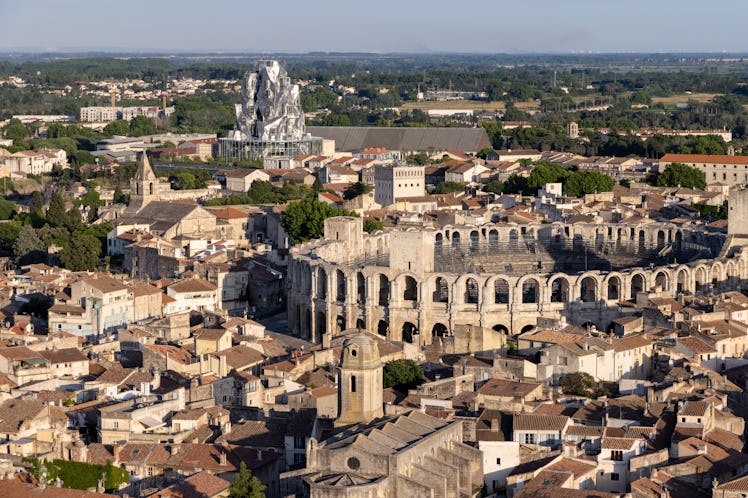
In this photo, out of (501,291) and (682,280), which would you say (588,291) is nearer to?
(501,291)

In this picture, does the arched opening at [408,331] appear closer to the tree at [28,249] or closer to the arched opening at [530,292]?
the arched opening at [530,292]

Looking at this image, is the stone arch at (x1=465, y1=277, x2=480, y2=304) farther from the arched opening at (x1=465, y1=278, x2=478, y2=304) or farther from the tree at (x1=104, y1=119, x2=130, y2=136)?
the tree at (x1=104, y1=119, x2=130, y2=136)

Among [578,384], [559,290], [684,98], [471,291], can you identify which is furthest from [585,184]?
Result: [684,98]

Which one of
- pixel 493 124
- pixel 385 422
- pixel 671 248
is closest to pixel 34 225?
pixel 671 248

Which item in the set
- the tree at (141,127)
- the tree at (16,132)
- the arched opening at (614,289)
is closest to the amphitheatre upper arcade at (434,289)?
the arched opening at (614,289)

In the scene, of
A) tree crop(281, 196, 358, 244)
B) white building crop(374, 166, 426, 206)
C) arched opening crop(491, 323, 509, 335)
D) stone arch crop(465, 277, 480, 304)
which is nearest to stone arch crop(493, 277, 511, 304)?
stone arch crop(465, 277, 480, 304)
